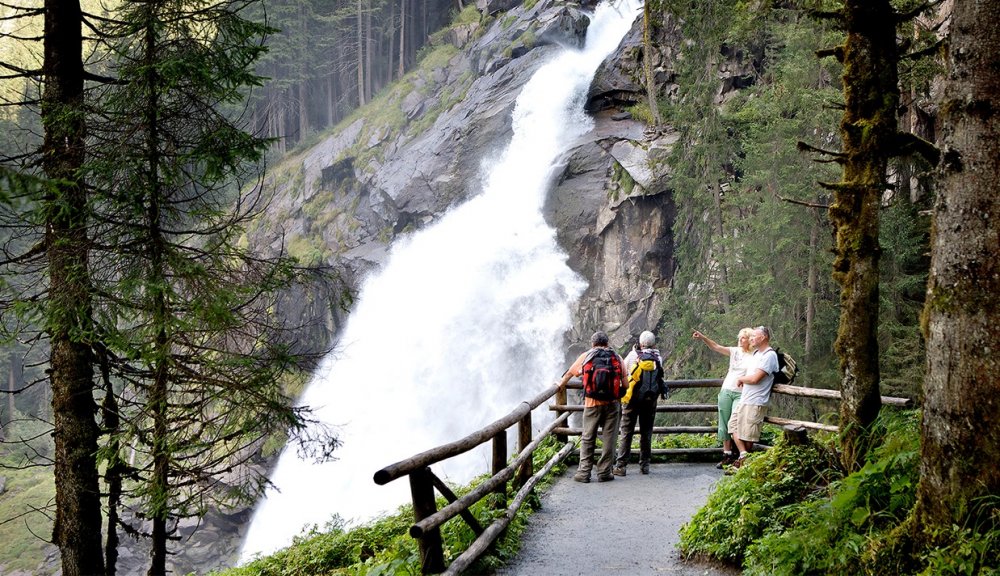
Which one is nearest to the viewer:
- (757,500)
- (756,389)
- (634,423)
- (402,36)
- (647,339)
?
(757,500)

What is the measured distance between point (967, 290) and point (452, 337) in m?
24.2

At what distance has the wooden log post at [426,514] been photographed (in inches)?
195

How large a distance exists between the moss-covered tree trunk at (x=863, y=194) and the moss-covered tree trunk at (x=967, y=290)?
1.34m

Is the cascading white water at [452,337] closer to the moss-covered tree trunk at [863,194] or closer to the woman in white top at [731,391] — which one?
the woman in white top at [731,391]

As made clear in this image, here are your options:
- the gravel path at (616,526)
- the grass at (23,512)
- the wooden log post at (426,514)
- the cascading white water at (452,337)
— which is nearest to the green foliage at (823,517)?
the gravel path at (616,526)

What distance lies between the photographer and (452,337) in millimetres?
27500

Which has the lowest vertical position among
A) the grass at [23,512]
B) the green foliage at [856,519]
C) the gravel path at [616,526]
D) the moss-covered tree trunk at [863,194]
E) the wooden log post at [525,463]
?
the grass at [23,512]

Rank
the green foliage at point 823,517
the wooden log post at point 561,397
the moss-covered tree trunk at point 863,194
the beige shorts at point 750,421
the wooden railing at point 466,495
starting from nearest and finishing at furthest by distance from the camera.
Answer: the green foliage at point 823,517
the wooden railing at point 466,495
the moss-covered tree trunk at point 863,194
the beige shorts at point 750,421
the wooden log post at point 561,397

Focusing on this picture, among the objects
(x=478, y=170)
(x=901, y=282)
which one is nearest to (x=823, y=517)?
(x=901, y=282)

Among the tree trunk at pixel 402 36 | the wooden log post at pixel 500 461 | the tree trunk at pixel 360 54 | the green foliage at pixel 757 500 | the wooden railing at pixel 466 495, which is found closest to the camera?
the wooden railing at pixel 466 495

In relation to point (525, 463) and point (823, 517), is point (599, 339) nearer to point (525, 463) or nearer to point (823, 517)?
point (525, 463)

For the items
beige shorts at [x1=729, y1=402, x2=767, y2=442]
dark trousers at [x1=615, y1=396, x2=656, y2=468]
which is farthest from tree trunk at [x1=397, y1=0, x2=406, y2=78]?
beige shorts at [x1=729, y1=402, x2=767, y2=442]

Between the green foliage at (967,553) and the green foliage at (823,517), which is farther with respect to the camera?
the green foliage at (823,517)

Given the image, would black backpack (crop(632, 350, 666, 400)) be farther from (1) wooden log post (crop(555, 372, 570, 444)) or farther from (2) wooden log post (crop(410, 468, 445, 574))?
(2) wooden log post (crop(410, 468, 445, 574))
